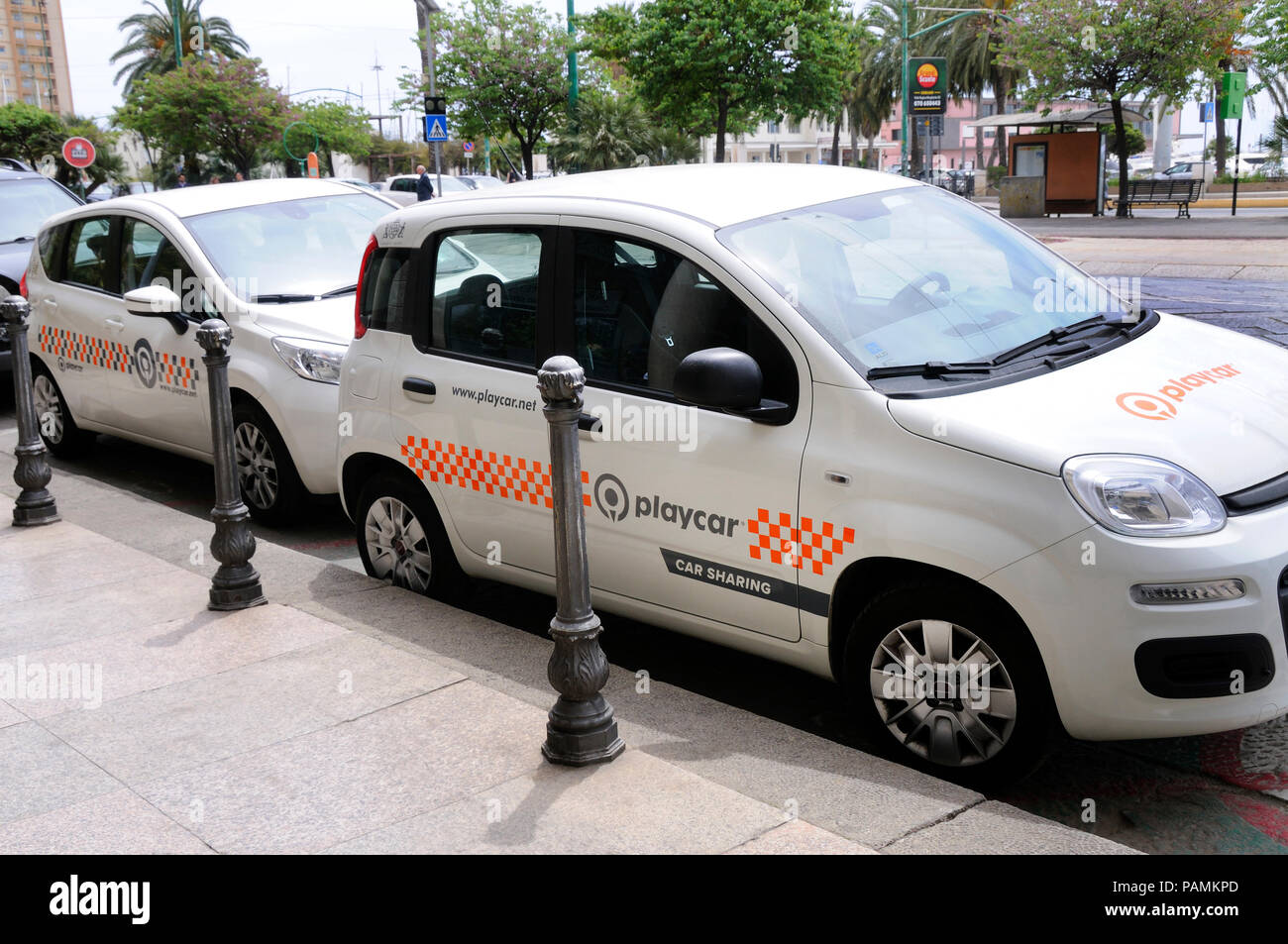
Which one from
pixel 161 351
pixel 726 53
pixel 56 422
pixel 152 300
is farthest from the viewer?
pixel 726 53

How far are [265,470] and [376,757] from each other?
3533mm

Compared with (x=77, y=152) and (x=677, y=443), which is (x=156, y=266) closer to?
(x=677, y=443)

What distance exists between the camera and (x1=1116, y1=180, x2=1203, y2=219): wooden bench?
3078 cm

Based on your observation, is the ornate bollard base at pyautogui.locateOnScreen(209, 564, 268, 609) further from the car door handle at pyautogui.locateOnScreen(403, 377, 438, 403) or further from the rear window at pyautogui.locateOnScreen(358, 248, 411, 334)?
the rear window at pyautogui.locateOnScreen(358, 248, 411, 334)

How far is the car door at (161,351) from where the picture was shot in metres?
7.23

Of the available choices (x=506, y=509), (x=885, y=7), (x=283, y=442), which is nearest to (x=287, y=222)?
(x=283, y=442)

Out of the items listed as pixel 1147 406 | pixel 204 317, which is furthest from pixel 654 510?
pixel 204 317

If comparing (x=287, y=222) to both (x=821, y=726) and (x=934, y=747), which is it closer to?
(x=821, y=726)

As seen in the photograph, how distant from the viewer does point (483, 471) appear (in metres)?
4.90

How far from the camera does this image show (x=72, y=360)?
8.25m

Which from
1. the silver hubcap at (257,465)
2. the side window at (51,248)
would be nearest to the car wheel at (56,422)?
the side window at (51,248)

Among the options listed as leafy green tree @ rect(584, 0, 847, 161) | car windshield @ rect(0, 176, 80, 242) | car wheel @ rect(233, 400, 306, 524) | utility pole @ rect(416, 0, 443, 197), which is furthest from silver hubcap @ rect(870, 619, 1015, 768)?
utility pole @ rect(416, 0, 443, 197)

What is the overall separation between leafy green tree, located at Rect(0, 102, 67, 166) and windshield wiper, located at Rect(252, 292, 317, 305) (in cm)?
5772

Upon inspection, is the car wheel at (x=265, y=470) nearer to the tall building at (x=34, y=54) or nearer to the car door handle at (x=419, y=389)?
the car door handle at (x=419, y=389)
